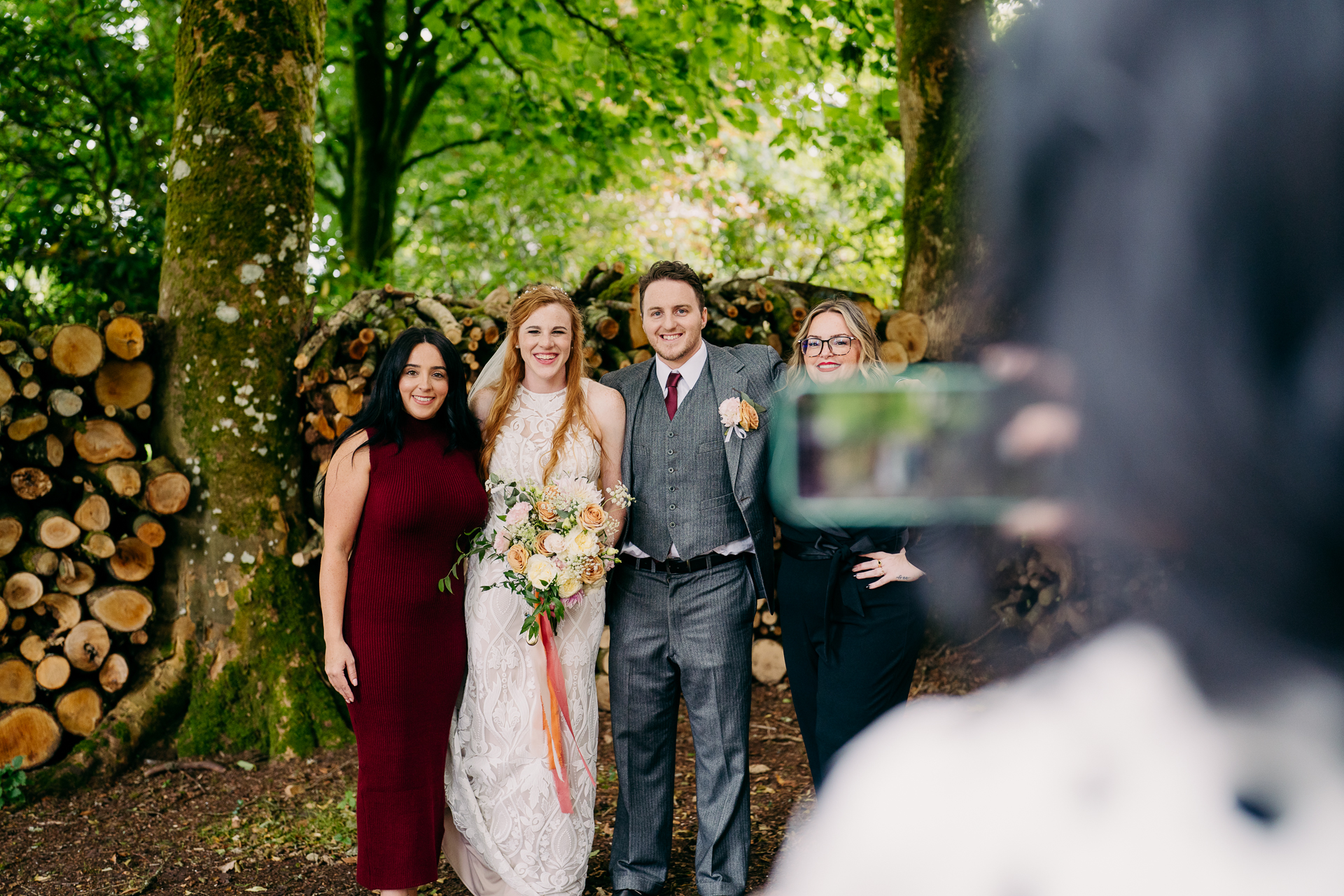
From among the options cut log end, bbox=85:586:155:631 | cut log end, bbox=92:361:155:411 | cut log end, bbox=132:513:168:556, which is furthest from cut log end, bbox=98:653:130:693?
cut log end, bbox=92:361:155:411

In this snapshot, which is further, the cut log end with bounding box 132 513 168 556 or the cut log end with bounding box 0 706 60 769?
the cut log end with bounding box 132 513 168 556

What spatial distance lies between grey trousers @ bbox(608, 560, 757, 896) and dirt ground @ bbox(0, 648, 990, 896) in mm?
210

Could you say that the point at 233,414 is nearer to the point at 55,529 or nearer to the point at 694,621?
the point at 55,529

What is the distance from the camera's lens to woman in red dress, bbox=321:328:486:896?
290 centimetres

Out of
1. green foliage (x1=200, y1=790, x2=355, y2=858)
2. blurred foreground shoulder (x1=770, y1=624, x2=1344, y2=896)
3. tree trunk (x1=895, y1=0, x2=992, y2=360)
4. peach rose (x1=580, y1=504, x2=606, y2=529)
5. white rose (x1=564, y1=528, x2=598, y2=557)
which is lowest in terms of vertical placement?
green foliage (x1=200, y1=790, x2=355, y2=858)

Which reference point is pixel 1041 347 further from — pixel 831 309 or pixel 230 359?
pixel 230 359

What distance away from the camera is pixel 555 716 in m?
3.01

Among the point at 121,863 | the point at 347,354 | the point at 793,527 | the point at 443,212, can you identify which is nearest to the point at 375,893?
the point at 121,863

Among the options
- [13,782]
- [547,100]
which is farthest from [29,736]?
[547,100]

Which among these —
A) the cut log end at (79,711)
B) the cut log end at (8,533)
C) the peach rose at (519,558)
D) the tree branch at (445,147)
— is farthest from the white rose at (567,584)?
the tree branch at (445,147)

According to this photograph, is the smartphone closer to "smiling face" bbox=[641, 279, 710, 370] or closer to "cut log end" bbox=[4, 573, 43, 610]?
"smiling face" bbox=[641, 279, 710, 370]

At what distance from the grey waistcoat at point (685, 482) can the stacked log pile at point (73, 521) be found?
2.38 meters

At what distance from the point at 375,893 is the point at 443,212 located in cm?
903

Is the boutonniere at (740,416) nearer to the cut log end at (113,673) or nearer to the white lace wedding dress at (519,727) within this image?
the white lace wedding dress at (519,727)
